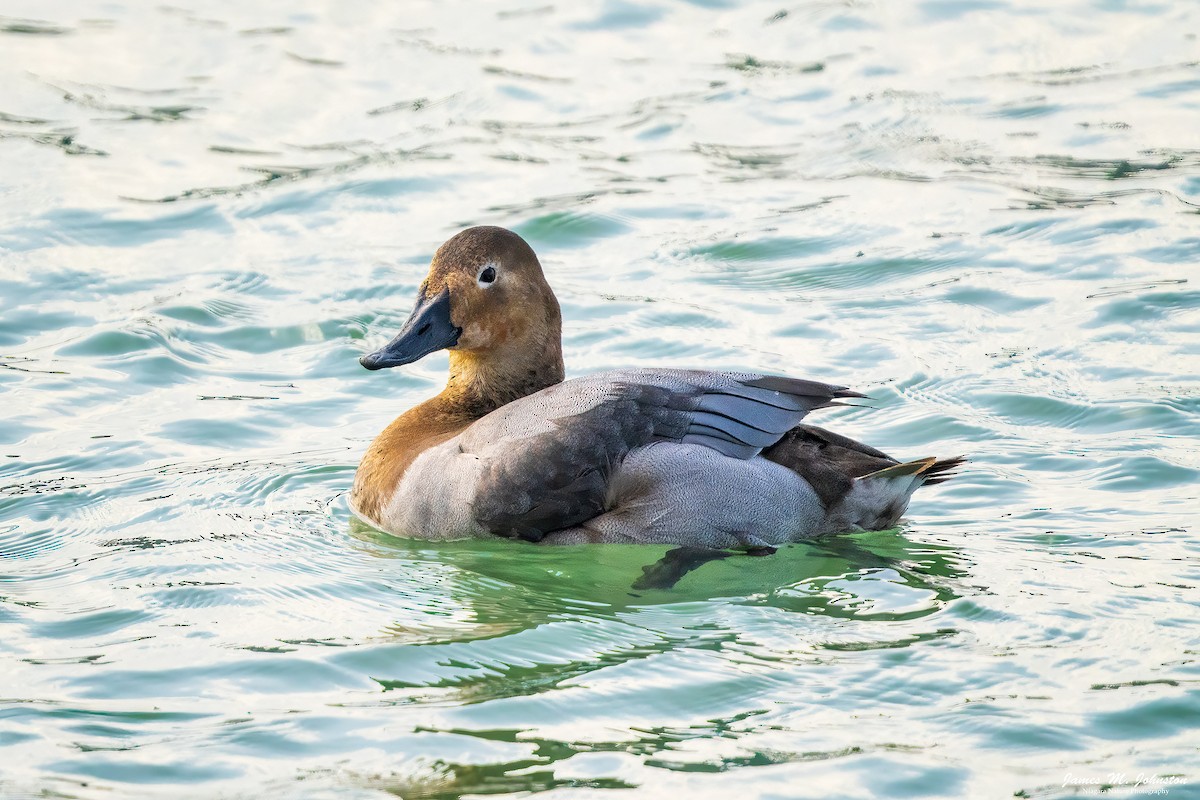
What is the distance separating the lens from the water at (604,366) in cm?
505

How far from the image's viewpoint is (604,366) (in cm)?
880

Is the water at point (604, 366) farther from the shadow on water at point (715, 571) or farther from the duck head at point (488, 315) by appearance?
the duck head at point (488, 315)

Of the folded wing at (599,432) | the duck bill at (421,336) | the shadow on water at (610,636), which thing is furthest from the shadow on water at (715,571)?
the duck bill at (421,336)

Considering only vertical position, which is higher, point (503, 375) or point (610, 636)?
point (503, 375)

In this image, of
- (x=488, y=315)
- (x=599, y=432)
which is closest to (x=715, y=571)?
(x=599, y=432)

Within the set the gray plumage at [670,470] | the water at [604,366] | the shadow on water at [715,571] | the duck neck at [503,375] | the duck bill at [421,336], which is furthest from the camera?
the duck neck at [503,375]

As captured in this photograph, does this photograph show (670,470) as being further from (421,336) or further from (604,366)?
(604,366)

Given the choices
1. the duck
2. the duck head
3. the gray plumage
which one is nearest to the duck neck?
the duck head

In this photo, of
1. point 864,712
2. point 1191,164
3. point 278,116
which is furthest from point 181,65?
point 864,712

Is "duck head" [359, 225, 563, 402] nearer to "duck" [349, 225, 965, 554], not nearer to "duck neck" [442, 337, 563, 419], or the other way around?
"duck neck" [442, 337, 563, 419]

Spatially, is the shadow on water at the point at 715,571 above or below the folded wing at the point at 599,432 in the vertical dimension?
below

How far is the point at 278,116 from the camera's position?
39.6ft

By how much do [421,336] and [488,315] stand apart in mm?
315

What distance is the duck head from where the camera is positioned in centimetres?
698
